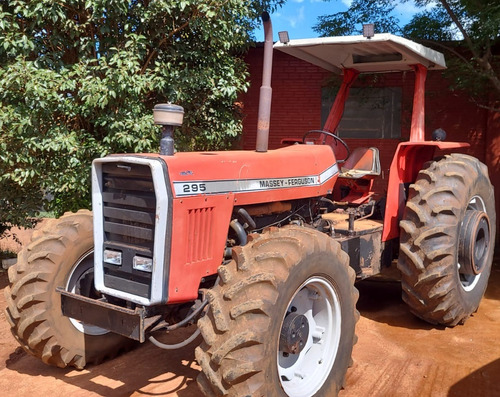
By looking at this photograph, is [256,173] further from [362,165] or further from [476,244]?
[476,244]

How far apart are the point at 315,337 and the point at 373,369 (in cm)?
79

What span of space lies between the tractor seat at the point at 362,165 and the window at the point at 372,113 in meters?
4.00

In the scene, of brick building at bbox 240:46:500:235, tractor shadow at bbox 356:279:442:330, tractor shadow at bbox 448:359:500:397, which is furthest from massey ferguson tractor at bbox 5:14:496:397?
brick building at bbox 240:46:500:235

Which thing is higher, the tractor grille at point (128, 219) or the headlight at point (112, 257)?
the tractor grille at point (128, 219)

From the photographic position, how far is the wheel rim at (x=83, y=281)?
12.4 ft

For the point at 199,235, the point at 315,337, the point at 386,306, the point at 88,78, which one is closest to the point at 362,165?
the point at 386,306

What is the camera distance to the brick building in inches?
340

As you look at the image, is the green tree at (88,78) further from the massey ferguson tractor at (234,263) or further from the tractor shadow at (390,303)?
the tractor shadow at (390,303)

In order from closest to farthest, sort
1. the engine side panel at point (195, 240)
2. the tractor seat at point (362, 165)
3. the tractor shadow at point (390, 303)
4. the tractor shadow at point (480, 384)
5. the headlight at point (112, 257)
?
the engine side panel at point (195, 240), the headlight at point (112, 257), the tractor shadow at point (480, 384), the tractor shadow at point (390, 303), the tractor seat at point (362, 165)

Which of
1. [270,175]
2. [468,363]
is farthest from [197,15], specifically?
[468,363]

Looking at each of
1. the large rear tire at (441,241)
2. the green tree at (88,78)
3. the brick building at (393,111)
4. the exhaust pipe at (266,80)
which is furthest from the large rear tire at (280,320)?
the brick building at (393,111)

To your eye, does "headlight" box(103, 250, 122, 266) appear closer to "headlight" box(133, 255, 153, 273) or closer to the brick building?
"headlight" box(133, 255, 153, 273)

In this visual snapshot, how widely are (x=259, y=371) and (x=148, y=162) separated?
52.9 inches

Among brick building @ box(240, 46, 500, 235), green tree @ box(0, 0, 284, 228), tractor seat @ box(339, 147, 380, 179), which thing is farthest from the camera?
brick building @ box(240, 46, 500, 235)
